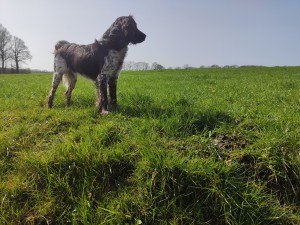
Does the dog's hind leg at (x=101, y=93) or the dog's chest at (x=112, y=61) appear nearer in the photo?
the dog's hind leg at (x=101, y=93)

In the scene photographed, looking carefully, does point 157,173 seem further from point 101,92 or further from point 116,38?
point 116,38

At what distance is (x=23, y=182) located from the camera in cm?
292

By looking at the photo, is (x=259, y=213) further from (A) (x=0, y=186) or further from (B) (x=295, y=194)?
(A) (x=0, y=186)

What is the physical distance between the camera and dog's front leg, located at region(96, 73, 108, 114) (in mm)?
5402

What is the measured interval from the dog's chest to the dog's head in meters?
0.13

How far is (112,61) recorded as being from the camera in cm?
581

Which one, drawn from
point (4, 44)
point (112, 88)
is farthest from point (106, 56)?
point (4, 44)

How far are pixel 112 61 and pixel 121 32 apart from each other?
2.15ft

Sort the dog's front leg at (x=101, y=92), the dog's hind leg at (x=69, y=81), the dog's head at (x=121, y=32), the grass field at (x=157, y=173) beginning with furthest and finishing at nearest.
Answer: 1. the dog's hind leg at (x=69, y=81)
2. the dog's head at (x=121, y=32)
3. the dog's front leg at (x=101, y=92)
4. the grass field at (x=157, y=173)

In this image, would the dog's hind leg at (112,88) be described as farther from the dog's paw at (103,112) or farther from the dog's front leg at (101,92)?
the dog's paw at (103,112)

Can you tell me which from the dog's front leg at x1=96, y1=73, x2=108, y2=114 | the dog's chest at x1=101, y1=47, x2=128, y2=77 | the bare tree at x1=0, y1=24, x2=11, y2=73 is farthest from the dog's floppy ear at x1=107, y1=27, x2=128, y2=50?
the bare tree at x1=0, y1=24, x2=11, y2=73

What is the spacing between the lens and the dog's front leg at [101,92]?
213 inches

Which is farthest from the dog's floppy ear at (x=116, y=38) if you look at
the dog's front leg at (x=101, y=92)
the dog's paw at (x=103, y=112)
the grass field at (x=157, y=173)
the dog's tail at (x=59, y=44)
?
the grass field at (x=157, y=173)

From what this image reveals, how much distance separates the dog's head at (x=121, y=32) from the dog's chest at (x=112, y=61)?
0.41ft
